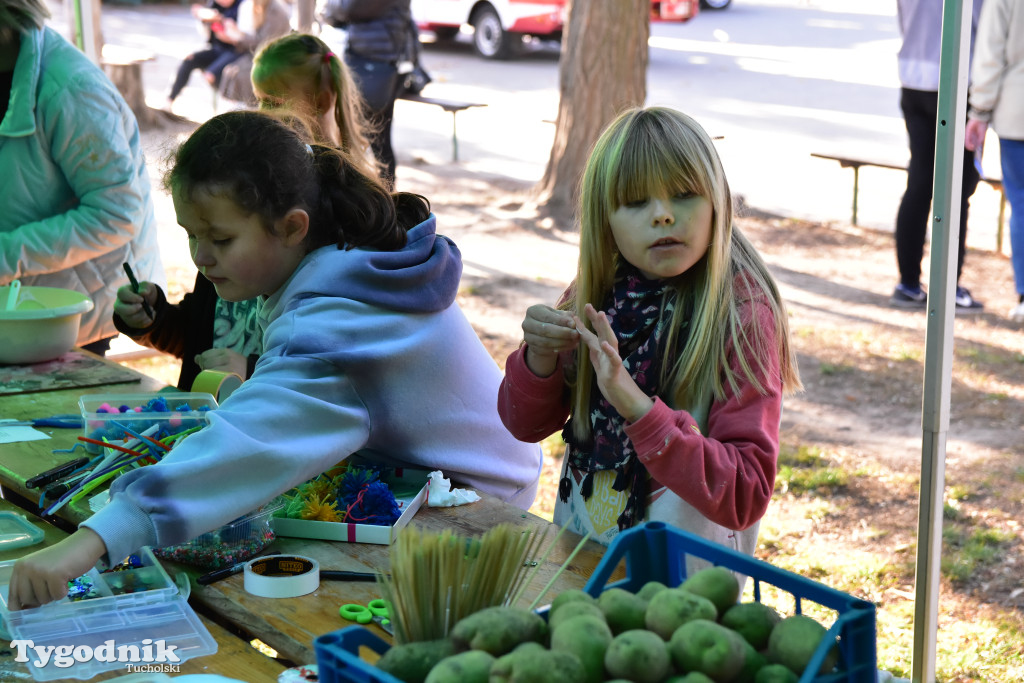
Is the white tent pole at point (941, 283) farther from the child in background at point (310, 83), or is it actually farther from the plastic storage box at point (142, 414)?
the child in background at point (310, 83)

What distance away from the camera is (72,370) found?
2693mm

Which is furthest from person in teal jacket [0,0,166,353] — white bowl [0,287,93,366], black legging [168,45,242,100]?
black legging [168,45,242,100]

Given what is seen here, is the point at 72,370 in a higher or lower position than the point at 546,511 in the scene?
higher

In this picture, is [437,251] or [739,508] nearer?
[739,508]

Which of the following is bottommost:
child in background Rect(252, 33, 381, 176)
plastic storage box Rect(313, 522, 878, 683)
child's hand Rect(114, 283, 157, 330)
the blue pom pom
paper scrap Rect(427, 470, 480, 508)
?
paper scrap Rect(427, 470, 480, 508)

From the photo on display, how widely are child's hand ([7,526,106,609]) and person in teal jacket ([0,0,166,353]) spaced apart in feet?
5.79

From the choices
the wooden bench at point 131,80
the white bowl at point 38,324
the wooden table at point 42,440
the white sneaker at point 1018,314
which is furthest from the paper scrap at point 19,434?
the wooden bench at point 131,80

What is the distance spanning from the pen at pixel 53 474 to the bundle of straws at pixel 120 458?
0.02 metres

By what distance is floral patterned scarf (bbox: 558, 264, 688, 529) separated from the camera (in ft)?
6.01

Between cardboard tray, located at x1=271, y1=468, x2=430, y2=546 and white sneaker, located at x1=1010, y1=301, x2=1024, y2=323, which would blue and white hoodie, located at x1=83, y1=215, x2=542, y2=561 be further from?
white sneaker, located at x1=1010, y1=301, x2=1024, y2=323

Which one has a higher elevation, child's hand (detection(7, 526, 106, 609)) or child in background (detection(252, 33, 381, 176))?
child in background (detection(252, 33, 381, 176))

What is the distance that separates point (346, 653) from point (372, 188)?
3.60 feet

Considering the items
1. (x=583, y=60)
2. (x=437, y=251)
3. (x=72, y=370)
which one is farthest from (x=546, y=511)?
(x=583, y=60)

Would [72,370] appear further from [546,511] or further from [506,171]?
[506,171]
